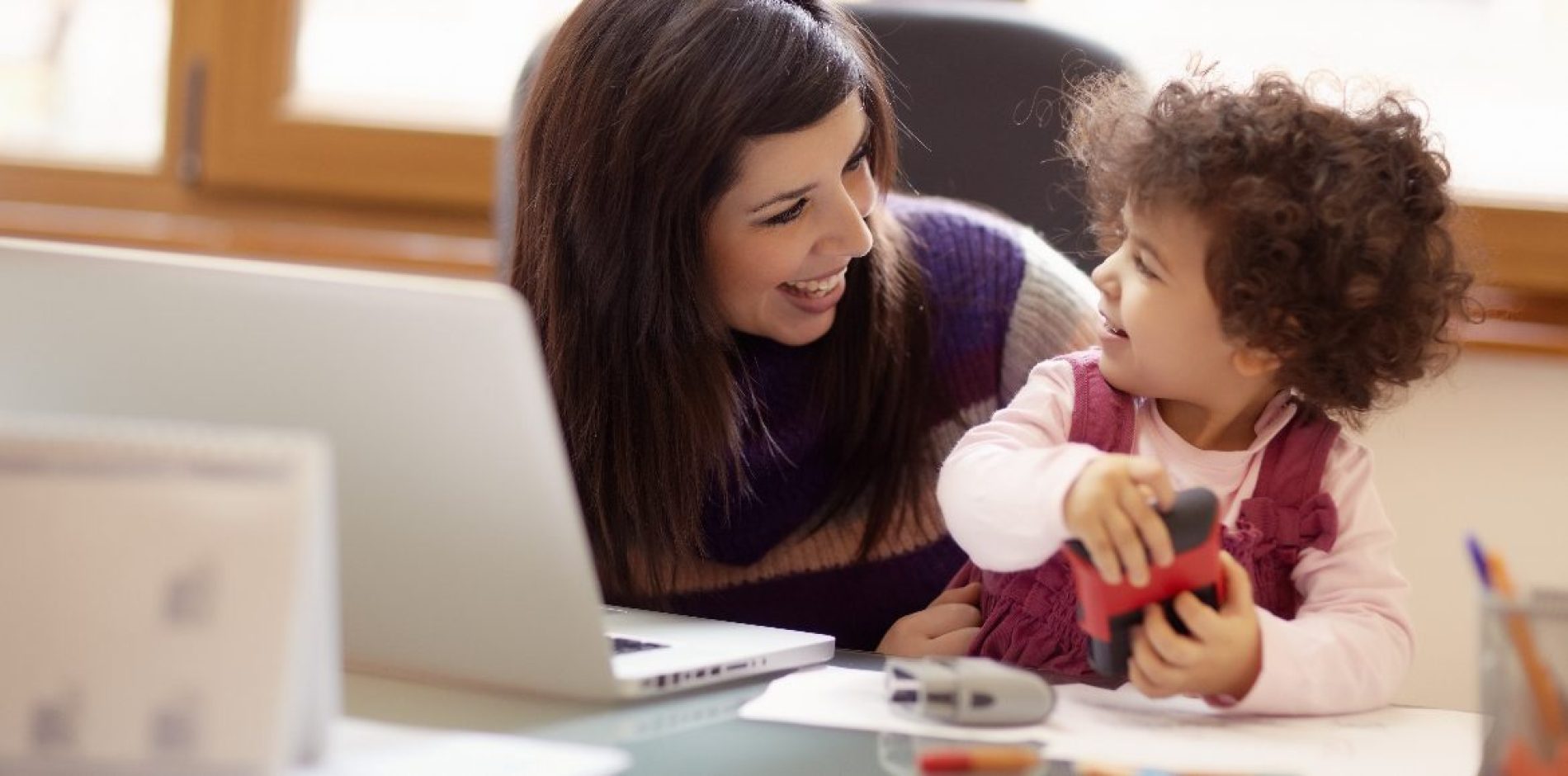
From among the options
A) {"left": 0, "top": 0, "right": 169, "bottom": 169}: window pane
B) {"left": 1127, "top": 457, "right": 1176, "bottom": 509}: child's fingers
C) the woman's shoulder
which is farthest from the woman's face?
{"left": 0, "top": 0, "right": 169, "bottom": 169}: window pane

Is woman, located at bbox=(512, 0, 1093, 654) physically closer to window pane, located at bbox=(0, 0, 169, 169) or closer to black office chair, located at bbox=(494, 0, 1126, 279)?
black office chair, located at bbox=(494, 0, 1126, 279)

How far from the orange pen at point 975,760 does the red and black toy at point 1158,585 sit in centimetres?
11

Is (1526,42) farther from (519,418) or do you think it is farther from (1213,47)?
(519,418)

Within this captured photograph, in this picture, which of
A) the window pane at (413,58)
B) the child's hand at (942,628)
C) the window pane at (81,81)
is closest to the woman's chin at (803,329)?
the child's hand at (942,628)

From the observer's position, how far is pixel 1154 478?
86 cm

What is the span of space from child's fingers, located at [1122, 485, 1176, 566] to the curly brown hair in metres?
0.17

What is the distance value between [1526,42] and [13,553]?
186 cm

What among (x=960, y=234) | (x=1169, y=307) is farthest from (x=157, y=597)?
(x=960, y=234)

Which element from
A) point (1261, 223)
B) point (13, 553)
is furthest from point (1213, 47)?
point (13, 553)

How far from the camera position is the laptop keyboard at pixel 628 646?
3.12ft

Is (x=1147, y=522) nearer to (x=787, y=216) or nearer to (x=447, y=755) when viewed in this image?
(x=447, y=755)

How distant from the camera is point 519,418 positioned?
0.74 meters

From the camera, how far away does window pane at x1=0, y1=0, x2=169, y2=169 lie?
2.55 meters

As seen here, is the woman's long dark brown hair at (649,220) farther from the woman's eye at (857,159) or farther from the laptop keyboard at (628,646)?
the laptop keyboard at (628,646)
